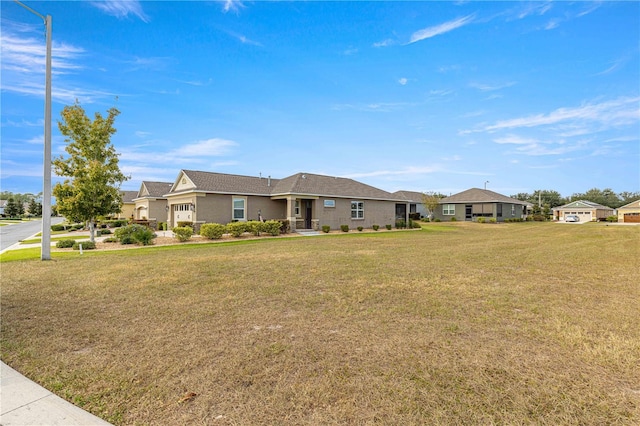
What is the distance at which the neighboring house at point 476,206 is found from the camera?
43281mm

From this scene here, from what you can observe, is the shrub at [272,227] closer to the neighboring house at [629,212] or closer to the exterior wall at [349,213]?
the exterior wall at [349,213]

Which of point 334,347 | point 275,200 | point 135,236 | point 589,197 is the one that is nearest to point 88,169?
point 135,236

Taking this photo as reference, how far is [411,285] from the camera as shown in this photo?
23.3 ft

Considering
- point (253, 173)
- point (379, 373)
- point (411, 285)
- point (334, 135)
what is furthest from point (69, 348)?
point (253, 173)

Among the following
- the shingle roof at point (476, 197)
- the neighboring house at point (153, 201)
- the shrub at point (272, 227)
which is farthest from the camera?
the shingle roof at point (476, 197)

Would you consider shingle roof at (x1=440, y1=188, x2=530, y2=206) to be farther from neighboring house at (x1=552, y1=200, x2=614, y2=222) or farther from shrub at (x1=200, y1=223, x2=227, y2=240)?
shrub at (x1=200, y1=223, x2=227, y2=240)

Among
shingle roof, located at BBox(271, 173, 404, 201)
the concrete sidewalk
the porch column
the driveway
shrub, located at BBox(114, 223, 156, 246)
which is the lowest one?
the driveway

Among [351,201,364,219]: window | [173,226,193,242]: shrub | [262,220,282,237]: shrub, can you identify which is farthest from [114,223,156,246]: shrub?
[351,201,364,219]: window

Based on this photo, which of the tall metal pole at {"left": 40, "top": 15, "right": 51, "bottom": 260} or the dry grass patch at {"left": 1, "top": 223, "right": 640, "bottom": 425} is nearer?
the dry grass patch at {"left": 1, "top": 223, "right": 640, "bottom": 425}

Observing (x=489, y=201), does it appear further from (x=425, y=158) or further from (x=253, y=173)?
(x=253, y=173)

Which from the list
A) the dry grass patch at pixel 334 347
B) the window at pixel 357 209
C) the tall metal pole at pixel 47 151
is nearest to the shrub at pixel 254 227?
the window at pixel 357 209

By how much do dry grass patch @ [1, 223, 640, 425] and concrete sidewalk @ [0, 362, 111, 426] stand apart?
4.4 inches

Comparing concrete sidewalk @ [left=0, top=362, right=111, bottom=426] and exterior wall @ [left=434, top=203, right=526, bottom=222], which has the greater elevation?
exterior wall @ [left=434, top=203, right=526, bottom=222]

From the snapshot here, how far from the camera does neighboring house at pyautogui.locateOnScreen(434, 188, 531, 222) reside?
4328 centimetres
